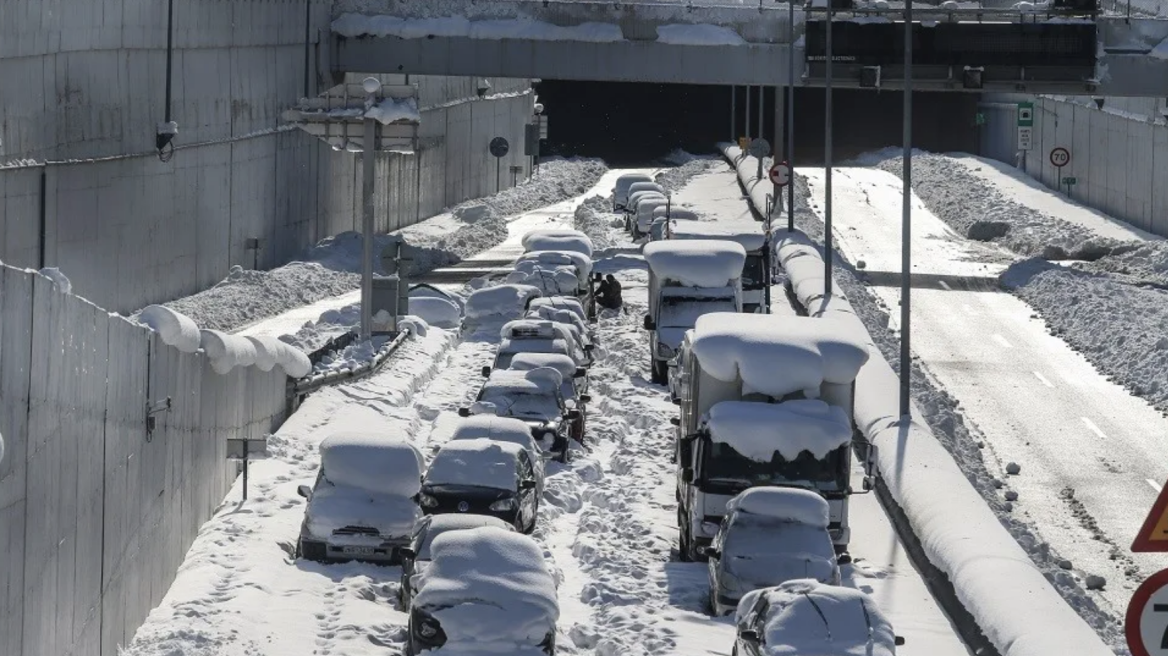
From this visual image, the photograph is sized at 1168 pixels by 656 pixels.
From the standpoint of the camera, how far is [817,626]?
16656 mm

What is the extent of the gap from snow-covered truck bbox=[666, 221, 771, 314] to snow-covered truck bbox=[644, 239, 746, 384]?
4397 millimetres

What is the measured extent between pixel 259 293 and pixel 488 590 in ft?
111

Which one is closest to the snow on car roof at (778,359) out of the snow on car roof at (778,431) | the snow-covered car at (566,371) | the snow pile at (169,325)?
the snow on car roof at (778,431)

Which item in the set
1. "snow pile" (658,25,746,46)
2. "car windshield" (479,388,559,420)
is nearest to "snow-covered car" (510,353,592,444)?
"car windshield" (479,388,559,420)

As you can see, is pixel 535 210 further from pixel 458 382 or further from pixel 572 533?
pixel 572 533

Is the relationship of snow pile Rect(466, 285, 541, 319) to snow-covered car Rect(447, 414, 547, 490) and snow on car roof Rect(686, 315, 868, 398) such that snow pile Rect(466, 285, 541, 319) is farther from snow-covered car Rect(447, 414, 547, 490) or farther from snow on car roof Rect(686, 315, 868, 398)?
snow on car roof Rect(686, 315, 868, 398)

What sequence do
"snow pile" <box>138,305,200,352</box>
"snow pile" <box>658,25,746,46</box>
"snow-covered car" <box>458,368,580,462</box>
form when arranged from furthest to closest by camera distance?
"snow pile" <box>658,25,746,46</box> < "snow-covered car" <box>458,368,580,462</box> < "snow pile" <box>138,305,200,352</box>

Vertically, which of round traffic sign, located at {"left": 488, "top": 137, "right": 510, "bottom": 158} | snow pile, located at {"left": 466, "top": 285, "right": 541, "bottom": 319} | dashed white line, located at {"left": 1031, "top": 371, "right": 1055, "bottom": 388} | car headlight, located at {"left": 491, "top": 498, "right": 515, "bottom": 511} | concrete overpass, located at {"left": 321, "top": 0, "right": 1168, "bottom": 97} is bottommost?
car headlight, located at {"left": 491, "top": 498, "right": 515, "bottom": 511}

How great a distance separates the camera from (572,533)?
26.0 metres

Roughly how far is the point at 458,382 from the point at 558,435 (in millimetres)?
9495

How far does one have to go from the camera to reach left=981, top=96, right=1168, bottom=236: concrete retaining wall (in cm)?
6769

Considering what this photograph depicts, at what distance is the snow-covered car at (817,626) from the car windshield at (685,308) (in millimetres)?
20596

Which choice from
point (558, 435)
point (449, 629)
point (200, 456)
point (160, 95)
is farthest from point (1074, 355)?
point (449, 629)

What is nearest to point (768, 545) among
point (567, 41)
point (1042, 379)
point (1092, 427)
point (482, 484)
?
point (482, 484)
